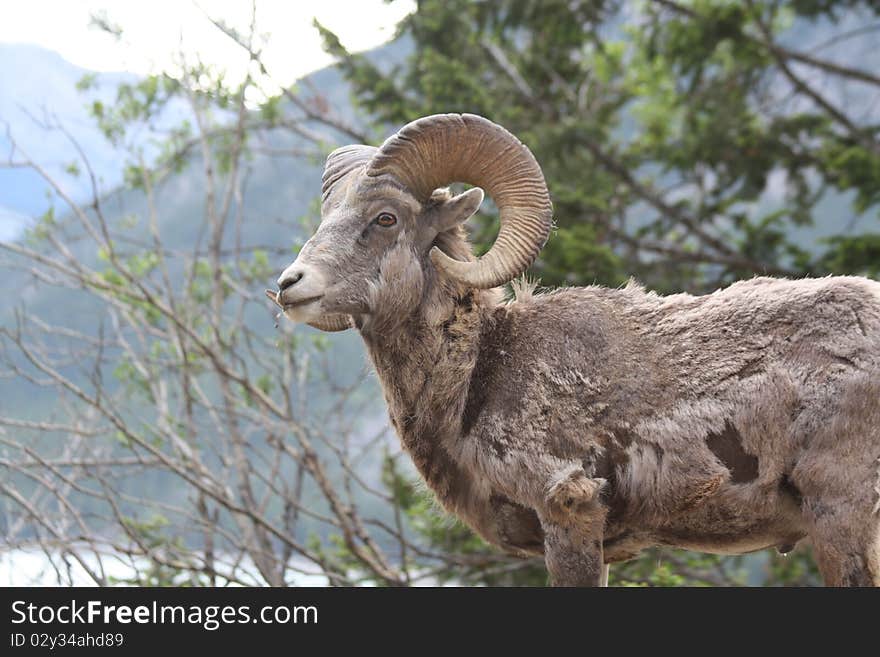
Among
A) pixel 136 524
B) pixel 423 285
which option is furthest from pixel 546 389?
pixel 136 524

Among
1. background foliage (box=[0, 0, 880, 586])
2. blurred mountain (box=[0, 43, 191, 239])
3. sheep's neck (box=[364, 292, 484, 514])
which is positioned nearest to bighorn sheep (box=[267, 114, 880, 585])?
sheep's neck (box=[364, 292, 484, 514])

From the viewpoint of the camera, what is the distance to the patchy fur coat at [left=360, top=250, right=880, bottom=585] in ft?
14.9

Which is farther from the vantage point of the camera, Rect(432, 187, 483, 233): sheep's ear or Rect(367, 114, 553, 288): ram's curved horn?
Rect(432, 187, 483, 233): sheep's ear

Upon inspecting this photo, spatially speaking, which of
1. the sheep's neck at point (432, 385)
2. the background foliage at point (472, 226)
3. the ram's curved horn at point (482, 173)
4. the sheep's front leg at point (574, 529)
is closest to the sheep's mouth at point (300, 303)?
the sheep's neck at point (432, 385)

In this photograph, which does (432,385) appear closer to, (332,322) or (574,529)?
(332,322)

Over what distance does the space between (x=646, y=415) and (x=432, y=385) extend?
1.06 metres

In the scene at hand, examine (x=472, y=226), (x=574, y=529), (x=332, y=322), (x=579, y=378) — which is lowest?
(x=574, y=529)

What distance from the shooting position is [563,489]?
187 inches

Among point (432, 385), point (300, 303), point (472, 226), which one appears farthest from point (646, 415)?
point (472, 226)

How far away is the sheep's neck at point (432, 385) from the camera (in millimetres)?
5188

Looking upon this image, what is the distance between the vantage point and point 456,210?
5.36 metres

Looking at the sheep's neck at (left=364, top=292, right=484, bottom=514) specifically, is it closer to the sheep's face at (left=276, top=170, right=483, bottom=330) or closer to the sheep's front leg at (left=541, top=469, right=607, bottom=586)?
the sheep's face at (left=276, top=170, right=483, bottom=330)

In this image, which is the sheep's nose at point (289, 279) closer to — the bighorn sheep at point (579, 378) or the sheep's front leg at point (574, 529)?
the bighorn sheep at point (579, 378)

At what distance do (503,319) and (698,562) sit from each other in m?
7.18
